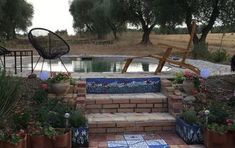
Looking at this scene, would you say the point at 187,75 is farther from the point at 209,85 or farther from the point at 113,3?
the point at 113,3

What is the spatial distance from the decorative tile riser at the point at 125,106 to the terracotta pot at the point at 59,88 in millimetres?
397

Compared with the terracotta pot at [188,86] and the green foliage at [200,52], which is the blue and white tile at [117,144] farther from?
the green foliage at [200,52]

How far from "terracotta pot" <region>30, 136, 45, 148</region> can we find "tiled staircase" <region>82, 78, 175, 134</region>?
3.38 ft

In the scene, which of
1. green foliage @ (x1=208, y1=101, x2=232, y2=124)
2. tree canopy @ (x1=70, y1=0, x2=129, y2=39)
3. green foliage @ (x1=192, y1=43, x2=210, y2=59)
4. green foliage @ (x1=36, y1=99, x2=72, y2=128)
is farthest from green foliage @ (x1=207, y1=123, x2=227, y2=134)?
tree canopy @ (x1=70, y1=0, x2=129, y2=39)

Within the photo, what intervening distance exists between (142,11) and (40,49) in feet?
63.5

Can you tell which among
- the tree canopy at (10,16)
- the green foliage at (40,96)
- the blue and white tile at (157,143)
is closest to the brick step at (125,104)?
the green foliage at (40,96)

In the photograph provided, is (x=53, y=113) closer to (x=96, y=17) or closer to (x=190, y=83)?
(x=190, y=83)

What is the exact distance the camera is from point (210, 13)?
16656 millimetres

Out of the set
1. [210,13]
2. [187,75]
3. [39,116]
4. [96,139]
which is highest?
[210,13]

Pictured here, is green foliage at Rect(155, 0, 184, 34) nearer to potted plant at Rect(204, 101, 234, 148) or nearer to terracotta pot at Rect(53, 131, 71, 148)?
potted plant at Rect(204, 101, 234, 148)

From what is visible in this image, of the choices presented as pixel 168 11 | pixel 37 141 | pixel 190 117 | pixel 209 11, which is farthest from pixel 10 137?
pixel 209 11

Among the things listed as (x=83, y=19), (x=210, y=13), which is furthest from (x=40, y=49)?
(x=83, y=19)

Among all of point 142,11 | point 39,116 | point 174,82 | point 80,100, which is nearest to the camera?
point 39,116

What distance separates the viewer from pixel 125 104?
573 cm
